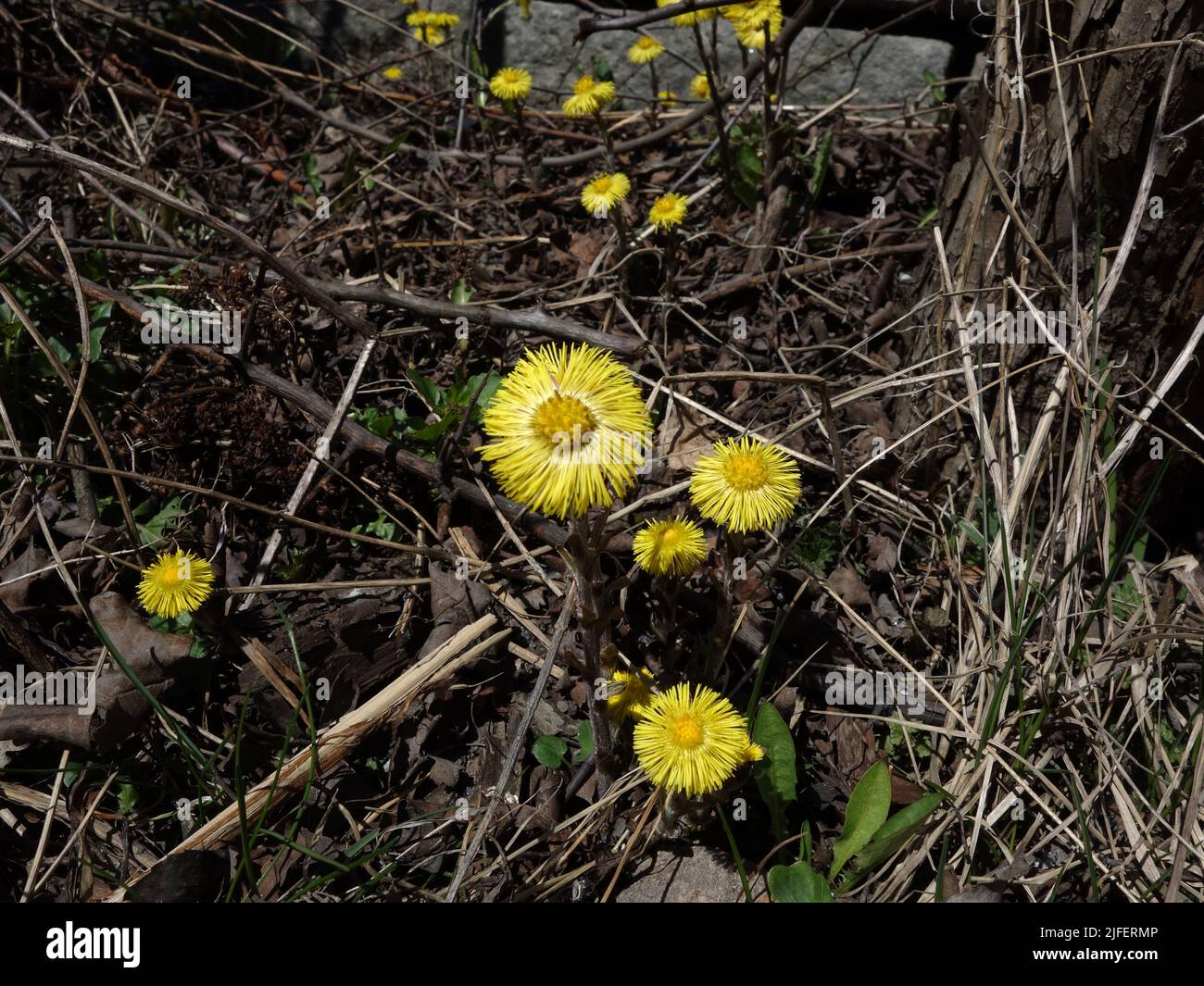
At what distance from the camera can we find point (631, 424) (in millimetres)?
1281

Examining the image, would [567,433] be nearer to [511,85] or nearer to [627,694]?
[627,694]

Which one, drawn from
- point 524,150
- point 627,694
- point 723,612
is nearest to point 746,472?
point 723,612

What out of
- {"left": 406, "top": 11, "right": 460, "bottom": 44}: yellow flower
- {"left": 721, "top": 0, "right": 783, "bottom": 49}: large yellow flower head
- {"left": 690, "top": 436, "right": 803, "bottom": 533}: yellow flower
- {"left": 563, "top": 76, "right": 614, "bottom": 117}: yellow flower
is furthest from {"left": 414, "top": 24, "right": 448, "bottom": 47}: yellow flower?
{"left": 690, "top": 436, "right": 803, "bottom": 533}: yellow flower

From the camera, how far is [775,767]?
163 centimetres

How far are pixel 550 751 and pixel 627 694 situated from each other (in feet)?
1.04

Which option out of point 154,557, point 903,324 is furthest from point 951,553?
point 154,557

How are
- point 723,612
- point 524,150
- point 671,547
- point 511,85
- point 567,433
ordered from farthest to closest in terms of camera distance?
point 524,150 < point 511,85 < point 723,612 < point 671,547 < point 567,433

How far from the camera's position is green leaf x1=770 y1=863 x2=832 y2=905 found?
1.49 m

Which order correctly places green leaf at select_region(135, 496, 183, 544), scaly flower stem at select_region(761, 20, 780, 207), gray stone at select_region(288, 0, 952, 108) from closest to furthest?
green leaf at select_region(135, 496, 183, 544) < scaly flower stem at select_region(761, 20, 780, 207) < gray stone at select_region(288, 0, 952, 108)

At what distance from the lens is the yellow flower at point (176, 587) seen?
1.73 metres

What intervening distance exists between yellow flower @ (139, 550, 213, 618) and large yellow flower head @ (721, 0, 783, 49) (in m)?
1.97

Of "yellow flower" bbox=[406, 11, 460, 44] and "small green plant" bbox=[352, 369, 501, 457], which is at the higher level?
"yellow flower" bbox=[406, 11, 460, 44]

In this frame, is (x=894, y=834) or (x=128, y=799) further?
(x=128, y=799)

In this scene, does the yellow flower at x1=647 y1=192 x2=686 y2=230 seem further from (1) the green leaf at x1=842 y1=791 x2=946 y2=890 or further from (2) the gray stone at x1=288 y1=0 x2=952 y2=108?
(1) the green leaf at x1=842 y1=791 x2=946 y2=890
